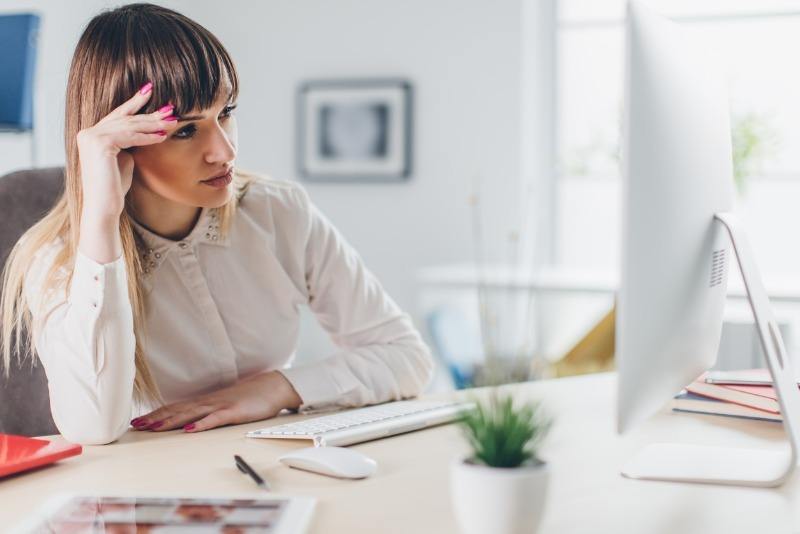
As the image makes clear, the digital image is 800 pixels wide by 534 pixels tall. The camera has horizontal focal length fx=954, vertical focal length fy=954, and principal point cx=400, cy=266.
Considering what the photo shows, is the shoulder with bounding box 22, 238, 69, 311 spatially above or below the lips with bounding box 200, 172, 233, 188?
below

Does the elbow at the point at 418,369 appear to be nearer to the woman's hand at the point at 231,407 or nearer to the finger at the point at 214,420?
the woman's hand at the point at 231,407

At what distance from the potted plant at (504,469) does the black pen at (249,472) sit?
31 cm

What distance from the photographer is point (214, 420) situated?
1312 millimetres

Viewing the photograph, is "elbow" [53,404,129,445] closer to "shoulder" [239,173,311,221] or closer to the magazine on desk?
the magazine on desk

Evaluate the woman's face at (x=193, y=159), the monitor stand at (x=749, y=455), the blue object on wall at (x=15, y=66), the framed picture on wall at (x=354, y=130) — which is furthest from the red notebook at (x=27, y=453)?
the framed picture on wall at (x=354, y=130)

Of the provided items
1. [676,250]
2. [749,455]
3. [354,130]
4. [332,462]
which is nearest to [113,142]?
[332,462]

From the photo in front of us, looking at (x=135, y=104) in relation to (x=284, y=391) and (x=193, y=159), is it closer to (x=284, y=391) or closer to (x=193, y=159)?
(x=193, y=159)

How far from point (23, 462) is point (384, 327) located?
708 millimetres

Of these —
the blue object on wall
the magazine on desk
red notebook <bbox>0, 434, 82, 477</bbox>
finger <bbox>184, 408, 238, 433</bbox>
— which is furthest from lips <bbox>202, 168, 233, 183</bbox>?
the blue object on wall

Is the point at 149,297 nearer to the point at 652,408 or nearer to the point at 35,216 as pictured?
the point at 35,216

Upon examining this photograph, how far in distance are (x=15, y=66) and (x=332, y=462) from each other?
2.25m

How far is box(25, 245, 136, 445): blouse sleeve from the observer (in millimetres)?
1278

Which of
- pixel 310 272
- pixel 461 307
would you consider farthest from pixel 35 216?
pixel 461 307

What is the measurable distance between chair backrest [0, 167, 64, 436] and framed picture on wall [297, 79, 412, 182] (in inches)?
99.5
